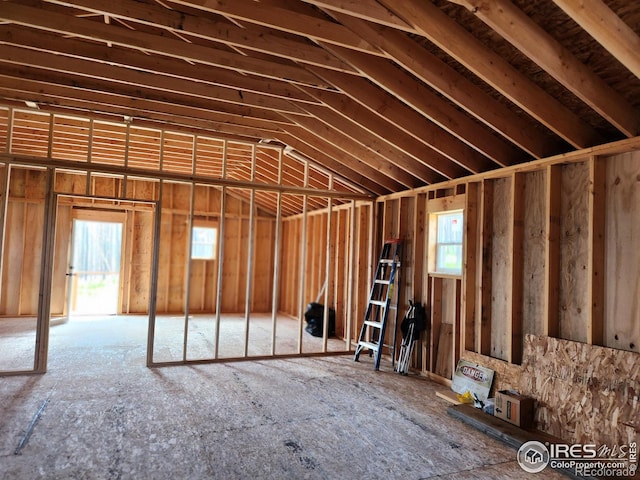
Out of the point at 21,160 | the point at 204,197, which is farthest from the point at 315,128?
the point at 204,197

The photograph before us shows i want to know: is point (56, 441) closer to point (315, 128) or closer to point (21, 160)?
point (21, 160)

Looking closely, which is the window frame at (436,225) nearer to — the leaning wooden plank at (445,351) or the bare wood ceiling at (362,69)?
the bare wood ceiling at (362,69)

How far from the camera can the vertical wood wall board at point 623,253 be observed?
3.20m

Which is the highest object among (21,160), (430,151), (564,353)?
(430,151)

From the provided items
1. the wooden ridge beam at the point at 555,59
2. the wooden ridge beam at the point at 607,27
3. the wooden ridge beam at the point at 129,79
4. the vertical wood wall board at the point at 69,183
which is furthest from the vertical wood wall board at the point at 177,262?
the wooden ridge beam at the point at 607,27

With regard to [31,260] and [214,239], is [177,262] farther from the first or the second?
[31,260]

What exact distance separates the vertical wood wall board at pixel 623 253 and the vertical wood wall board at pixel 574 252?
172 mm

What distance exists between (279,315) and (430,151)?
22.2 ft

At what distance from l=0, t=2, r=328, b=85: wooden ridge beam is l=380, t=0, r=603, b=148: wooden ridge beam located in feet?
4.74

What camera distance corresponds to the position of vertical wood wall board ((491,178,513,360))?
4305 millimetres

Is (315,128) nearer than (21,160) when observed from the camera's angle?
No

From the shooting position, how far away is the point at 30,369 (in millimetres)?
4922

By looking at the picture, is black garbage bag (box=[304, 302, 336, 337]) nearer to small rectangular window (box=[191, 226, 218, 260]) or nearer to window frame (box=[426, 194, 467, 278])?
window frame (box=[426, 194, 467, 278])

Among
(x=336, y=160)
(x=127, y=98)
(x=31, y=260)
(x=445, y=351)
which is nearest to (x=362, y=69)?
(x=336, y=160)
